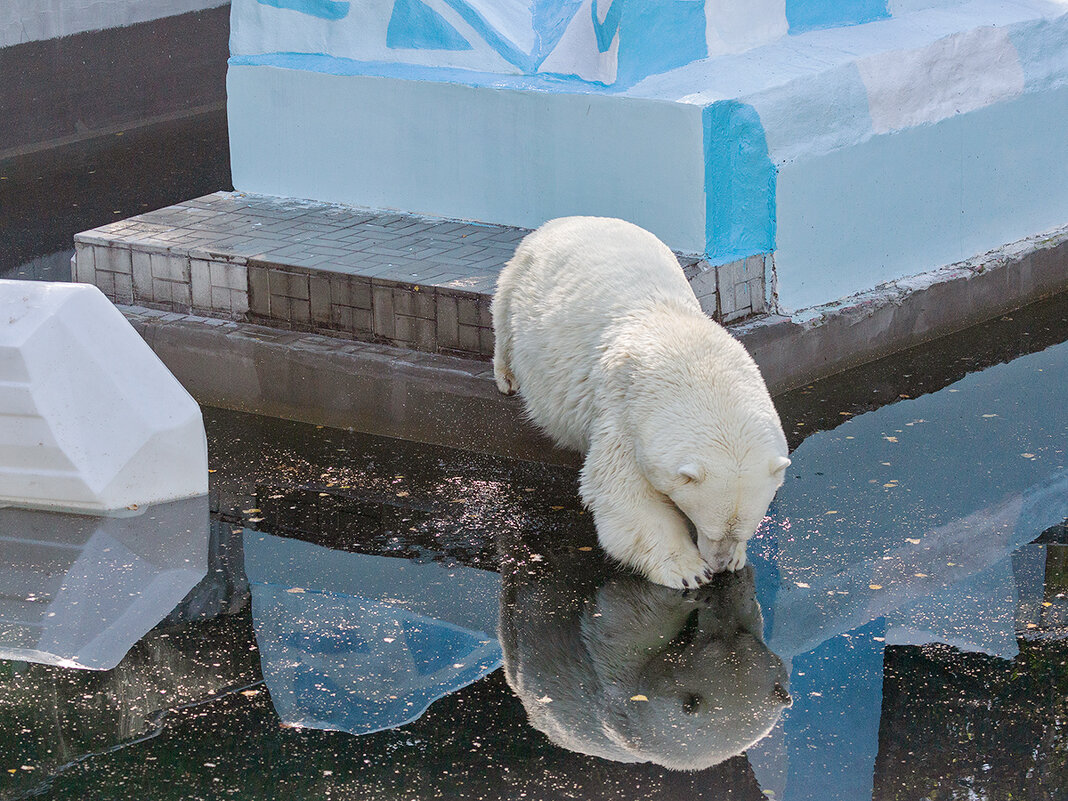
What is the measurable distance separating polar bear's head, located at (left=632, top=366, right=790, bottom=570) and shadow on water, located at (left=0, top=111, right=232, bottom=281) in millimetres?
5539

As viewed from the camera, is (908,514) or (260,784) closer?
(260,784)

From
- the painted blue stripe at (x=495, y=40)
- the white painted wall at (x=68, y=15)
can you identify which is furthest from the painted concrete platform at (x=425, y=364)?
the white painted wall at (x=68, y=15)

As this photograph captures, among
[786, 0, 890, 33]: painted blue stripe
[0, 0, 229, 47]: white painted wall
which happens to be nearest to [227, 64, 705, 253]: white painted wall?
[786, 0, 890, 33]: painted blue stripe

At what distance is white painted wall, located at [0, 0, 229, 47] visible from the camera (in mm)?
12617

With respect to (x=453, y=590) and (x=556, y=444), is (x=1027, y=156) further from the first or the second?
(x=453, y=590)

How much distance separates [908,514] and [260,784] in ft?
9.64

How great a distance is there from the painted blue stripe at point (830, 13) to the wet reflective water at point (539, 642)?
2696mm

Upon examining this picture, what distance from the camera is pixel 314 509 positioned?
5.68 meters

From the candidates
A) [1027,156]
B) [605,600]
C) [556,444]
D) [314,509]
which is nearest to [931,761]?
[605,600]

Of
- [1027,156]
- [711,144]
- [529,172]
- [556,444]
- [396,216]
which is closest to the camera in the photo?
[556,444]

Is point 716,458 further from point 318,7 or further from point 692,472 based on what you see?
point 318,7

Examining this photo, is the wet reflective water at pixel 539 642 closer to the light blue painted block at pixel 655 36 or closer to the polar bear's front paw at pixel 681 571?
the polar bear's front paw at pixel 681 571

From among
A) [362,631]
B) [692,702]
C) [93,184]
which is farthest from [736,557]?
[93,184]

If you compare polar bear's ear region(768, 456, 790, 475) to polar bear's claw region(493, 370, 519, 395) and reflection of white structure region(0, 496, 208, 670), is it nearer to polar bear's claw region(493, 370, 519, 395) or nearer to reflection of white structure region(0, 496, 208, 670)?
polar bear's claw region(493, 370, 519, 395)
